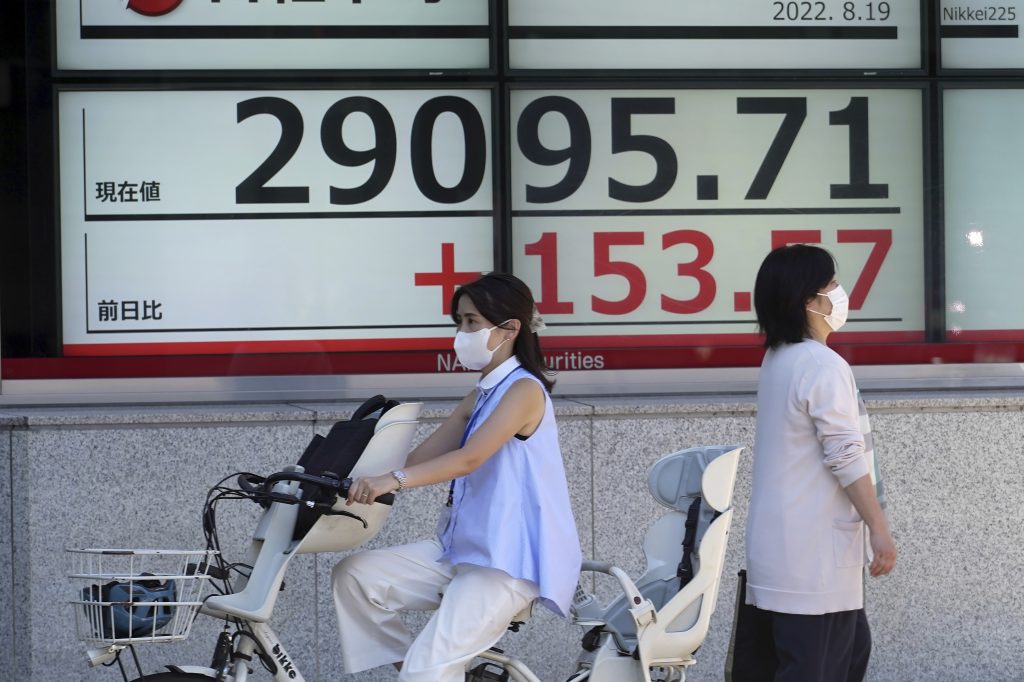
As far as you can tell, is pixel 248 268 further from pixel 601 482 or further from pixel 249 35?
pixel 601 482

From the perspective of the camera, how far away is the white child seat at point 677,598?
3809 millimetres

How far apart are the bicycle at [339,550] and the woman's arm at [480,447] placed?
0.28ft

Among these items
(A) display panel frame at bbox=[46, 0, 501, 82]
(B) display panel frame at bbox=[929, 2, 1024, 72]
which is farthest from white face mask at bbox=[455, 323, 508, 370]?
(B) display panel frame at bbox=[929, 2, 1024, 72]

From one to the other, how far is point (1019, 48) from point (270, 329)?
412 cm

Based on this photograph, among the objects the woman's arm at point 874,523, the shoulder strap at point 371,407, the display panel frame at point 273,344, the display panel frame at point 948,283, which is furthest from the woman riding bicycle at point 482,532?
the display panel frame at point 948,283

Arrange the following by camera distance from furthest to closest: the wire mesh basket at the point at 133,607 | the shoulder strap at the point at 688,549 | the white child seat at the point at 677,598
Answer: the shoulder strap at the point at 688,549
the white child seat at the point at 677,598
the wire mesh basket at the point at 133,607

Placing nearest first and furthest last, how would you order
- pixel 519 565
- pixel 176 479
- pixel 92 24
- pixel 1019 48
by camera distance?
pixel 519 565
pixel 176 479
pixel 92 24
pixel 1019 48

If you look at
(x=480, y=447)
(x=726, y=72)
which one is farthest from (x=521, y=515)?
(x=726, y=72)

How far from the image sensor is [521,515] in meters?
3.73

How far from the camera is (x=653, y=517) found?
6105 mm

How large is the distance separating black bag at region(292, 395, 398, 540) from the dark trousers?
4.42 feet

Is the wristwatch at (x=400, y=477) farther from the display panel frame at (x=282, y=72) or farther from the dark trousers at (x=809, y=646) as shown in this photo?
the display panel frame at (x=282, y=72)

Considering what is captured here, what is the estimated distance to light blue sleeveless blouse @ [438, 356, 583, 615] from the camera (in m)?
3.69

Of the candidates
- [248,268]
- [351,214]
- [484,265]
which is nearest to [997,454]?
[484,265]
